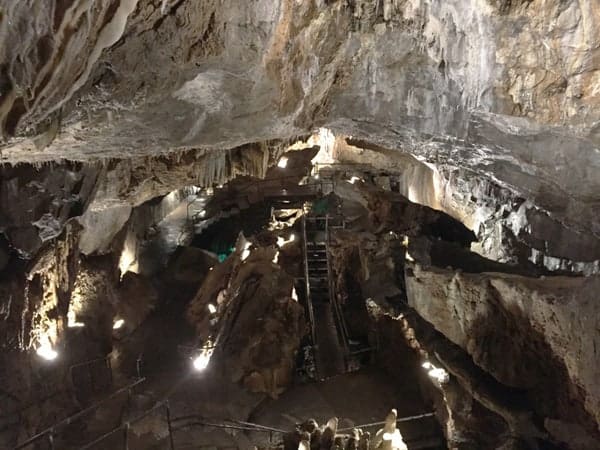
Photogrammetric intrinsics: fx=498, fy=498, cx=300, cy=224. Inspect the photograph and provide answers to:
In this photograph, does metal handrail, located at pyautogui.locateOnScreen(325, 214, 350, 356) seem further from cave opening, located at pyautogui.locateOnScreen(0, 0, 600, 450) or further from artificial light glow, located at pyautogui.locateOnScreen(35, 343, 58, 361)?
artificial light glow, located at pyautogui.locateOnScreen(35, 343, 58, 361)

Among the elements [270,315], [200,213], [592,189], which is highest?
[592,189]

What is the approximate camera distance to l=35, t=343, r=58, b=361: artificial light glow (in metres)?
10.3

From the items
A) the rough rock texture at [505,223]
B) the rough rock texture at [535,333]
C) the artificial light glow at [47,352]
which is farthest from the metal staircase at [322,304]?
the artificial light glow at [47,352]

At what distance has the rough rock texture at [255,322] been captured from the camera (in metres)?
11.9

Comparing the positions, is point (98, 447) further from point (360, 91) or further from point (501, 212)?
point (501, 212)

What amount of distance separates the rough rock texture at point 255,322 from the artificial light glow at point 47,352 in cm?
359

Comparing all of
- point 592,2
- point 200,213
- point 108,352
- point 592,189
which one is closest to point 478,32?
point 592,2

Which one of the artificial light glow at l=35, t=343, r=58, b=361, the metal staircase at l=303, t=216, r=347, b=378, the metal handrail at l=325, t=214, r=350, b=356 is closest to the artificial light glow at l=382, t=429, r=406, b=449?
the metal staircase at l=303, t=216, r=347, b=378

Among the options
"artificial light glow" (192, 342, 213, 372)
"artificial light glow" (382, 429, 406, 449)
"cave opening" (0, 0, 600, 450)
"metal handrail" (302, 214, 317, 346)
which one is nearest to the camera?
"cave opening" (0, 0, 600, 450)

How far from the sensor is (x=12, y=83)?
334 centimetres

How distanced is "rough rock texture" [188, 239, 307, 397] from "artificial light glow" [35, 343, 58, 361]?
359 cm

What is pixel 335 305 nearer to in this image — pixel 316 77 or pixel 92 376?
pixel 92 376

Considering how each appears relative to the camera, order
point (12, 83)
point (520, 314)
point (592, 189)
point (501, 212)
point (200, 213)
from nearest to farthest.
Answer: point (12, 83)
point (592, 189)
point (520, 314)
point (501, 212)
point (200, 213)

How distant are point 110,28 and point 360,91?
3554mm
